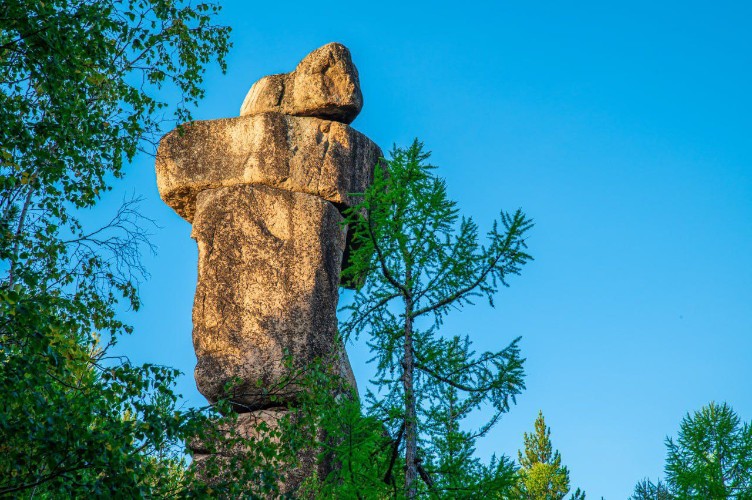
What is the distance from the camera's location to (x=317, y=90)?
1592cm

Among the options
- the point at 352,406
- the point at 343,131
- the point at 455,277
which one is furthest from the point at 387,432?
the point at 343,131

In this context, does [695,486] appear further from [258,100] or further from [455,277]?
[258,100]

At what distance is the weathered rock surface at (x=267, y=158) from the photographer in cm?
1505

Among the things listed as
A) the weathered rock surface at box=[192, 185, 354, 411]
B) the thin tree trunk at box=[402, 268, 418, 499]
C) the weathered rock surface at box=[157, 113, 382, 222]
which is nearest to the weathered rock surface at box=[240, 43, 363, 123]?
the weathered rock surface at box=[157, 113, 382, 222]

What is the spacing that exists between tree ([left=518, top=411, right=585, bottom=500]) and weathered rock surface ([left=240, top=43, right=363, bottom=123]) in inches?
678

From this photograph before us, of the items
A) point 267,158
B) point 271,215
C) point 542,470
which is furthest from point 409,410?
point 542,470

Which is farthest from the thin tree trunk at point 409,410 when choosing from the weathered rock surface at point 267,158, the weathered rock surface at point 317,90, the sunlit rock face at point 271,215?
the weathered rock surface at point 317,90

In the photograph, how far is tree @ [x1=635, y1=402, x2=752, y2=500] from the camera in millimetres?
15844

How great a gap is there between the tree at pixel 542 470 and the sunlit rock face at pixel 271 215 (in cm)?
1706

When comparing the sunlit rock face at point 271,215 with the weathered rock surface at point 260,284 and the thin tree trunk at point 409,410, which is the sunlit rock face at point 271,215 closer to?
the weathered rock surface at point 260,284

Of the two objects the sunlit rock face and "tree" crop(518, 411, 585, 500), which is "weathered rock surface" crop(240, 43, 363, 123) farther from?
"tree" crop(518, 411, 585, 500)

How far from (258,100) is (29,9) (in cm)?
962

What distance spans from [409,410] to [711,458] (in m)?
9.63

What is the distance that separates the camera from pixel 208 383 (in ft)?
45.9
